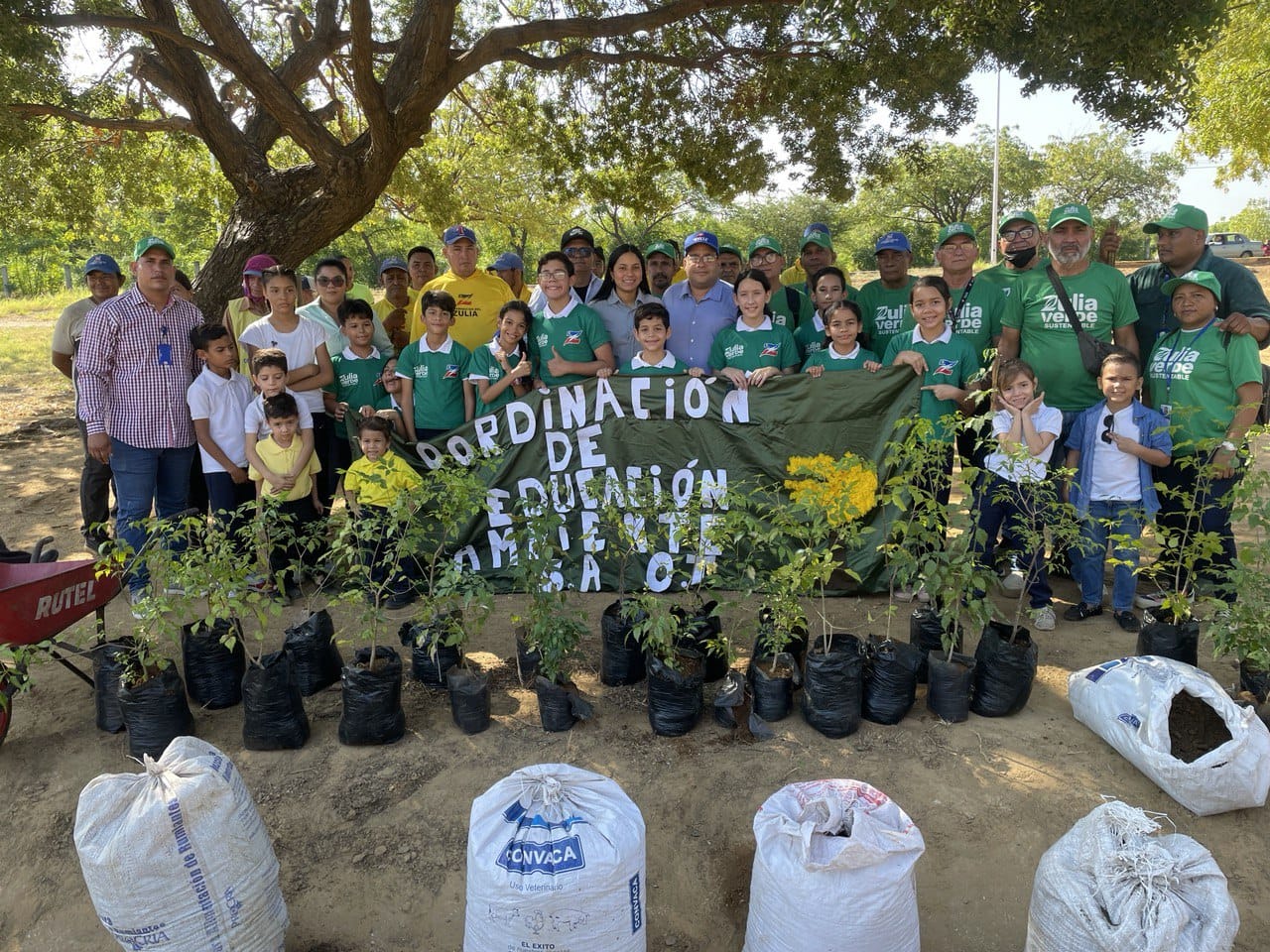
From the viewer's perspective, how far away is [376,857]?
314cm

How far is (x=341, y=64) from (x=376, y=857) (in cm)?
1079

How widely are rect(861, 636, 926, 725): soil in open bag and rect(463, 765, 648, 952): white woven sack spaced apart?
5.60ft

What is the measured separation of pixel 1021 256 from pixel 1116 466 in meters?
1.48

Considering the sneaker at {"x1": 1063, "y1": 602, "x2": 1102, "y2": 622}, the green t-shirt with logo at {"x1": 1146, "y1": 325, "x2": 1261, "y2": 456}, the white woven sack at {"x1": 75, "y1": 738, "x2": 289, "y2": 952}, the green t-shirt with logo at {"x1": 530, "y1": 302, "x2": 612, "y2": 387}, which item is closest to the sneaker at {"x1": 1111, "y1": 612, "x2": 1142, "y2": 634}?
the sneaker at {"x1": 1063, "y1": 602, "x2": 1102, "y2": 622}

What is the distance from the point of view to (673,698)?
12.2 feet

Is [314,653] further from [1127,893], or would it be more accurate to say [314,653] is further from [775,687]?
[1127,893]

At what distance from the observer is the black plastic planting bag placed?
4191mm

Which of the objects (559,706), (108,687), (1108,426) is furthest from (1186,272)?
(108,687)

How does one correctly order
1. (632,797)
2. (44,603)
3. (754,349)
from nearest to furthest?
(632,797)
(44,603)
(754,349)

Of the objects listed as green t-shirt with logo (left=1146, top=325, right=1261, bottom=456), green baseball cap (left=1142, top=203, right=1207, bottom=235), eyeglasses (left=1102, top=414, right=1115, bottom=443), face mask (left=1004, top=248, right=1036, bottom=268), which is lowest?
eyeglasses (left=1102, top=414, right=1115, bottom=443)

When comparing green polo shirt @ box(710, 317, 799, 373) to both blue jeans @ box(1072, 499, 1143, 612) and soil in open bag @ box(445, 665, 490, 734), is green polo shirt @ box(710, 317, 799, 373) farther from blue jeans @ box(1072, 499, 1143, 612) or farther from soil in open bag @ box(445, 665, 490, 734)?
soil in open bag @ box(445, 665, 490, 734)

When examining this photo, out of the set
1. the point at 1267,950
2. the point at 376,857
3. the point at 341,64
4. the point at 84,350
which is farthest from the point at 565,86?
the point at 1267,950

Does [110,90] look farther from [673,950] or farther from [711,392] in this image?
[673,950]

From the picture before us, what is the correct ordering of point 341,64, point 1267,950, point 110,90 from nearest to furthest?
A: point 1267,950 → point 110,90 → point 341,64
